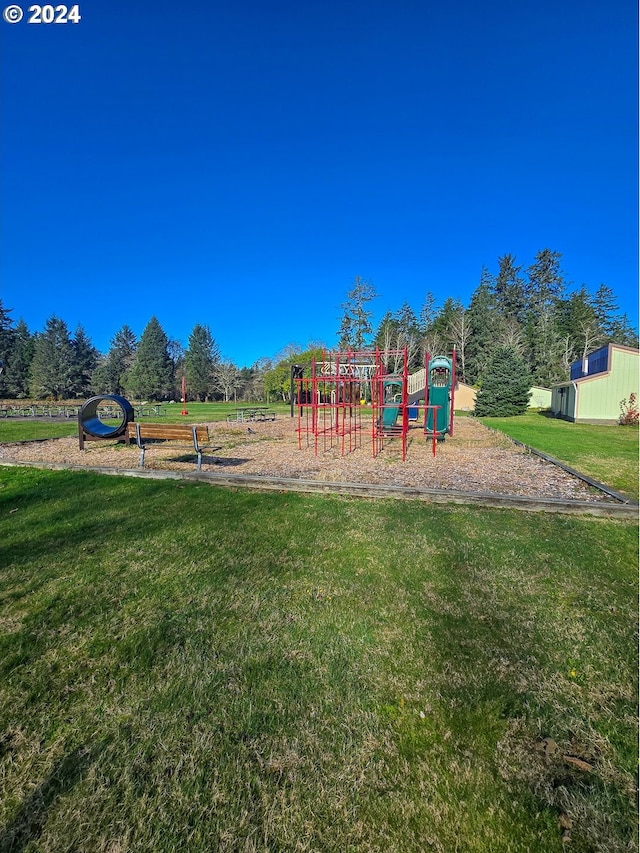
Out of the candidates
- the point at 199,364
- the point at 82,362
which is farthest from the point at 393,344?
the point at 82,362

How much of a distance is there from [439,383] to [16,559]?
1476cm

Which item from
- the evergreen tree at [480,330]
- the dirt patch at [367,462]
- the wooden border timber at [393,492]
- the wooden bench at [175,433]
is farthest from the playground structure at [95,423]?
the evergreen tree at [480,330]

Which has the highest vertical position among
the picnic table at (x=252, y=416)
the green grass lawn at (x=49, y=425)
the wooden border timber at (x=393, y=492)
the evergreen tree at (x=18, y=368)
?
the evergreen tree at (x=18, y=368)

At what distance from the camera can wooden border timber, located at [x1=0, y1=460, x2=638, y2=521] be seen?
5273 mm

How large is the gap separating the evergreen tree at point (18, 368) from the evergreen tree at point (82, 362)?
18.5 ft

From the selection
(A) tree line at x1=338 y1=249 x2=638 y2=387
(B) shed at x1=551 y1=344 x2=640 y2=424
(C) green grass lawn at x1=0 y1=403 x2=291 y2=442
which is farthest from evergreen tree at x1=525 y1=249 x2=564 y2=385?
(C) green grass lawn at x1=0 y1=403 x2=291 y2=442

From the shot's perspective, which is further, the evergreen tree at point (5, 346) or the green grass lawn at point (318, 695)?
the evergreen tree at point (5, 346)

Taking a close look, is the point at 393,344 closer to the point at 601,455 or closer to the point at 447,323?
the point at 447,323

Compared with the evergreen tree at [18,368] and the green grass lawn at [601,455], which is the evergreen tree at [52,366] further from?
the green grass lawn at [601,455]

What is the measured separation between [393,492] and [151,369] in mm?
62059

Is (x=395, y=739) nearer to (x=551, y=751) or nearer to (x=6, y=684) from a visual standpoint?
(x=551, y=751)

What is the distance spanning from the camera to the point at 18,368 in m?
55.0

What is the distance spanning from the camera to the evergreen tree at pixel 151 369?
196 feet

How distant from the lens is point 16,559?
12.6 ft
